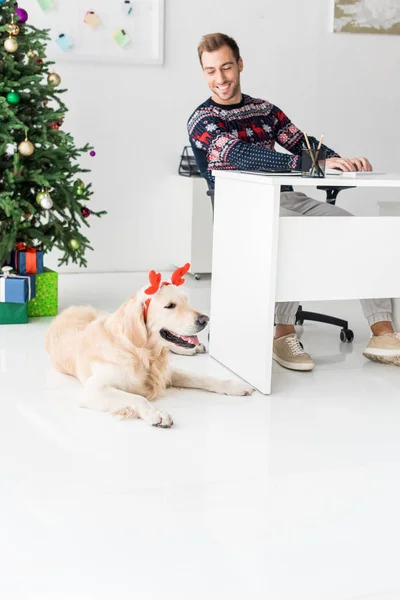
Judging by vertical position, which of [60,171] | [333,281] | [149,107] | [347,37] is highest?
[347,37]

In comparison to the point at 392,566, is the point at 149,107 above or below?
above

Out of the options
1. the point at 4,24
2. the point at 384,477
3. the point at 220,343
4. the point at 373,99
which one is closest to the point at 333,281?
the point at 220,343

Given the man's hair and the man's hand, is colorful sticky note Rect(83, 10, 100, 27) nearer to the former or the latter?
the man's hair

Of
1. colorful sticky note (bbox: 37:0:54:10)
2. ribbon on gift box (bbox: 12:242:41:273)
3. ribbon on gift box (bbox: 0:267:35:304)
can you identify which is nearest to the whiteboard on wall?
colorful sticky note (bbox: 37:0:54:10)

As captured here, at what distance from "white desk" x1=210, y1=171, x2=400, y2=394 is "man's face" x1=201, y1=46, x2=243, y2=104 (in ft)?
1.75

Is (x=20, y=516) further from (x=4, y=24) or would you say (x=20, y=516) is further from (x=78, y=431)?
(x=4, y=24)

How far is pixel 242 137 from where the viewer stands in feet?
10.8

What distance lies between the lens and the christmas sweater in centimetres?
297

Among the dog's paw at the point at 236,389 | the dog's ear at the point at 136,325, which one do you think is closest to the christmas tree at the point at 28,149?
the dog's ear at the point at 136,325

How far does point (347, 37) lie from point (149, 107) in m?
1.42

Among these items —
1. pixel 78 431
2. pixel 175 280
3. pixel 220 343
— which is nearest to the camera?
pixel 78 431

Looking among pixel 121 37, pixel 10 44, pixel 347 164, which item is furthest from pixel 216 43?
pixel 121 37

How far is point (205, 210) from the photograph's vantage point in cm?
466

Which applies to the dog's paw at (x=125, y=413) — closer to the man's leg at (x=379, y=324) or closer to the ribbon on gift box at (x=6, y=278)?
the man's leg at (x=379, y=324)
